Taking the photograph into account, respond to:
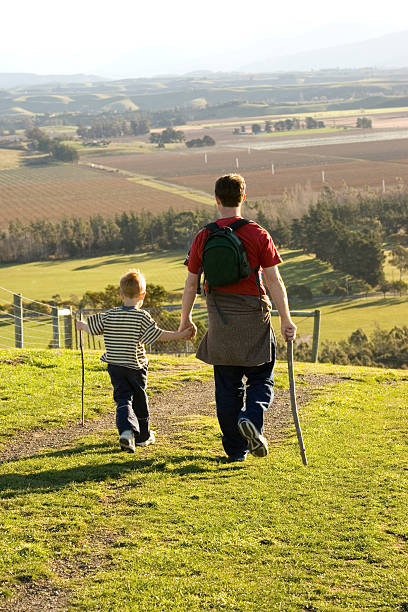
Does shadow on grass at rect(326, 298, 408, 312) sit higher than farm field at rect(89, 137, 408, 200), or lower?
lower

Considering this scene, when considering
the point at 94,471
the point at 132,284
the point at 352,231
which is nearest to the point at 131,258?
the point at 352,231

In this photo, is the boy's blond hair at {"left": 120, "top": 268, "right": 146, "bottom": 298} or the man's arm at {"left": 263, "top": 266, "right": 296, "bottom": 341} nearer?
the man's arm at {"left": 263, "top": 266, "right": 296, "bottom": 341}

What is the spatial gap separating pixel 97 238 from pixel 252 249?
95.8 meters

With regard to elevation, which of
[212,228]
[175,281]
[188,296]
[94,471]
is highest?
[212,228]

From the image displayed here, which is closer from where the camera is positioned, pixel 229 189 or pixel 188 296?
pixel 229 189

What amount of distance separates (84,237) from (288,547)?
9714 cm

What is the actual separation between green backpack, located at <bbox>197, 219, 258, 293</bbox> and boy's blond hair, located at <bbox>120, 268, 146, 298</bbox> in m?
0.98

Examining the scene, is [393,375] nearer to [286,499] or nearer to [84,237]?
[286,499]

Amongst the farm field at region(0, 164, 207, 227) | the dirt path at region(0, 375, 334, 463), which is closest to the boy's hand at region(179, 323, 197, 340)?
the dirt path at region(0, 375, 334, 463)

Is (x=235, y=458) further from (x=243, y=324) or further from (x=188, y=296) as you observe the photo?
(x=188, y=296)

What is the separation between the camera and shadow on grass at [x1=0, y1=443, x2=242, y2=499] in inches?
261

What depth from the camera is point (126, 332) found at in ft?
25.1

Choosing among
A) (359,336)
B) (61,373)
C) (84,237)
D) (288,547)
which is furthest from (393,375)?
(84,237)

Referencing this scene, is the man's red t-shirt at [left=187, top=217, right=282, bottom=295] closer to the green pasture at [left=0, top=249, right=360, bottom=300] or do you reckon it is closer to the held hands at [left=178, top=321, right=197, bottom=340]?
the held hands at [left=178, top=321, right=197, bottom=340]
